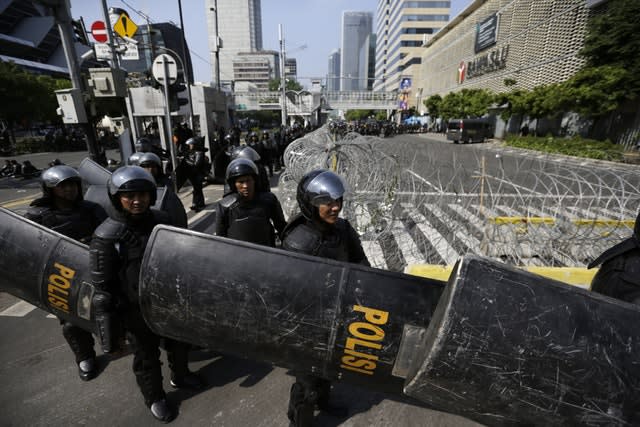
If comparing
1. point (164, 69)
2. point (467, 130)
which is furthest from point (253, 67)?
point (164, 69)

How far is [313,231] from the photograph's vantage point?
2.02m

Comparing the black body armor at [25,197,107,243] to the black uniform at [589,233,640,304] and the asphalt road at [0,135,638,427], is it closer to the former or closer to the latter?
the asphalt road at [0,135,638,427]

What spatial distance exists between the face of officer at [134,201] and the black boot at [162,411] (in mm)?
1469

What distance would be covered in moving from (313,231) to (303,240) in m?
0.09

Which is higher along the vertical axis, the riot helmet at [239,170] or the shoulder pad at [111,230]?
the riot helmet at [239,170]

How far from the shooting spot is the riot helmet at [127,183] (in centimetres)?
208

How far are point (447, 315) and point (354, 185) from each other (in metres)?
4.28

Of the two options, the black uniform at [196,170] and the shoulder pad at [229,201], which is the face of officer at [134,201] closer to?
the shoulder pad at [229,201]

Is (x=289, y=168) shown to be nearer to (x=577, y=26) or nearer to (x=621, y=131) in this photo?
(x=621, y=131)

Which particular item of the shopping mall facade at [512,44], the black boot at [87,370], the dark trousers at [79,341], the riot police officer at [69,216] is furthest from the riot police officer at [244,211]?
the shopping mall facade at [512,44]

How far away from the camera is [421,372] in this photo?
115 centimetres

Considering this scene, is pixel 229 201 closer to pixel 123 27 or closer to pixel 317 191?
pixel 317 191

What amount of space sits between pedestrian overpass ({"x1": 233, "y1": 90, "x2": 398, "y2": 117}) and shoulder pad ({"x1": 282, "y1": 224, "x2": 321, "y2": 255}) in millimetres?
39367

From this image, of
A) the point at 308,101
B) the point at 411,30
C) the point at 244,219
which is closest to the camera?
the point at 244,219
